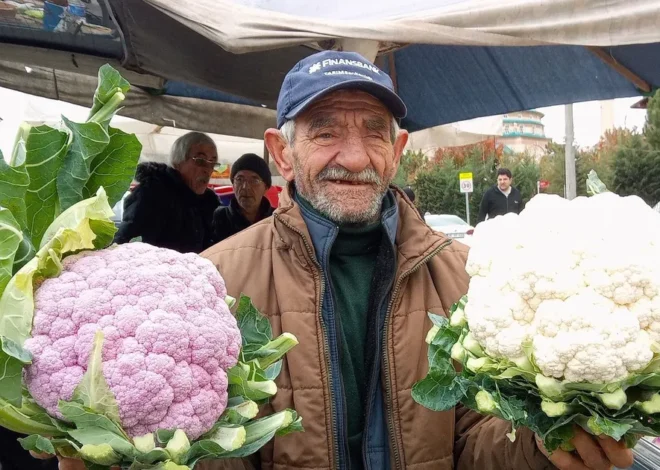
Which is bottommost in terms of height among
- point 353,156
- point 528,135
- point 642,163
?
point 353,156

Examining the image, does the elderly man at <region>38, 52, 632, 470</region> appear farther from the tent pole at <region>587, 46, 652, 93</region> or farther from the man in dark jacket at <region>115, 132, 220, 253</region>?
the tent pole at <region>587, 46, 652, 93</region>

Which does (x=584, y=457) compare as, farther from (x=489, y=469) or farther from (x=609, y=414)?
(x=489, y=469)

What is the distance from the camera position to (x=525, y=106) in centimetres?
457

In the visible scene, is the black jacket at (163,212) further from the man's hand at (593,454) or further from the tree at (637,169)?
the tree at (637,169)

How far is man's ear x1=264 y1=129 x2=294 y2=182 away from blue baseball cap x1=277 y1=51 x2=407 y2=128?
2.7 inches

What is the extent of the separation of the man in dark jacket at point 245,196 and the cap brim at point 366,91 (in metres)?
2.43

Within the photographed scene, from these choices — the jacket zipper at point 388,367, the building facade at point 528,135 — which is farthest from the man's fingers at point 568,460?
the building facade at point 528,135

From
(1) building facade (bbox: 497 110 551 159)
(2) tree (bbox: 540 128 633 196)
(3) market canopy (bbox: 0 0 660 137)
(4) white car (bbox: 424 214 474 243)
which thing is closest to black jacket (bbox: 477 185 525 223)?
(4) white car (bbox: 424 214 474 243)

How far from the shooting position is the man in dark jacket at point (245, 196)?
3834 millimetres

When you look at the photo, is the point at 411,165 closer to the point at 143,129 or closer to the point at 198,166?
the point at 143,129

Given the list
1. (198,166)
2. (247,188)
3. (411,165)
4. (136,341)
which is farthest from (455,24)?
(411,165)

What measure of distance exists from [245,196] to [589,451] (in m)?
3.14

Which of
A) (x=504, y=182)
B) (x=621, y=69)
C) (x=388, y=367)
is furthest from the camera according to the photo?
(x=504, y=182)

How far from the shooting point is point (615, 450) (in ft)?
3.21
